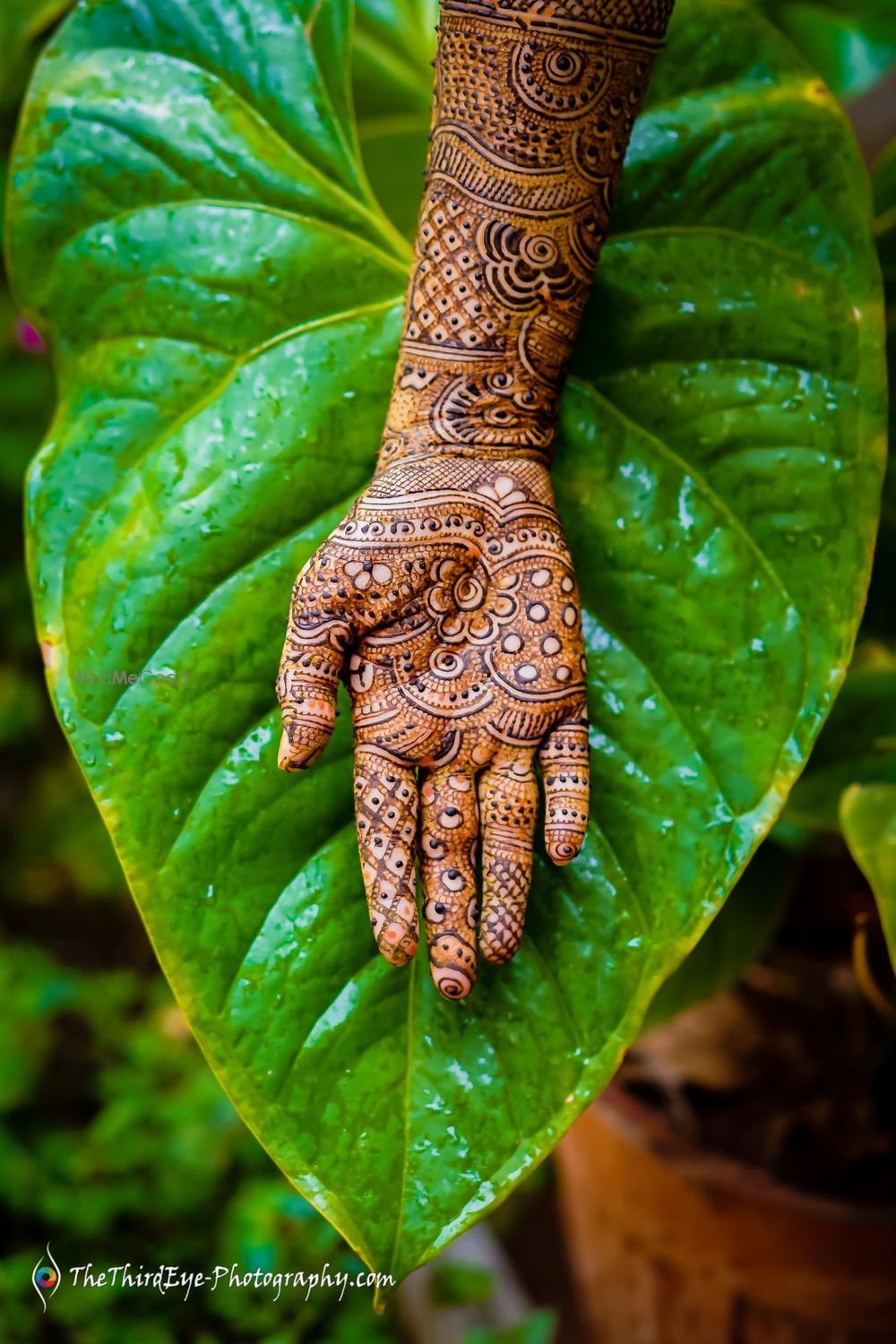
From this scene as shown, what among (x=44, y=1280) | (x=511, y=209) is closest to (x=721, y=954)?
(x=511, y=209)

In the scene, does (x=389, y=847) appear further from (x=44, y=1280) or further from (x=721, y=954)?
(x=44, y=1280)

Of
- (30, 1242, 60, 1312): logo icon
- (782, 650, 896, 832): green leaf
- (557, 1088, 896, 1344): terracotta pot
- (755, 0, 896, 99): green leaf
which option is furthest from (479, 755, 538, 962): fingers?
(755, 0, 896, 99): green leaf

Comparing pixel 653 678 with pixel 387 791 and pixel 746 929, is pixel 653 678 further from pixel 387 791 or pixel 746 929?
pixel 746 929

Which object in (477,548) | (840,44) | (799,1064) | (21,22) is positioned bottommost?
(799,1064)

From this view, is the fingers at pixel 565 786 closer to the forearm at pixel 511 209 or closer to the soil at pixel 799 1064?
the forearm at pixel 511 209

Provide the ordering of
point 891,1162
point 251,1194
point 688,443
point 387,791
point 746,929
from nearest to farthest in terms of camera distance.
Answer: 1. point 387,791
2. point 688,443
3. point 746,929
4. point 891,1162
5. point 251,1194

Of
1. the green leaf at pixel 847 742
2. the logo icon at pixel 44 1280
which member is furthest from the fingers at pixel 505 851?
the logo icon at pixel 44 1280

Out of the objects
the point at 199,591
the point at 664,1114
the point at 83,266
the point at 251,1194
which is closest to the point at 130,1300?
the point at 251,1194
